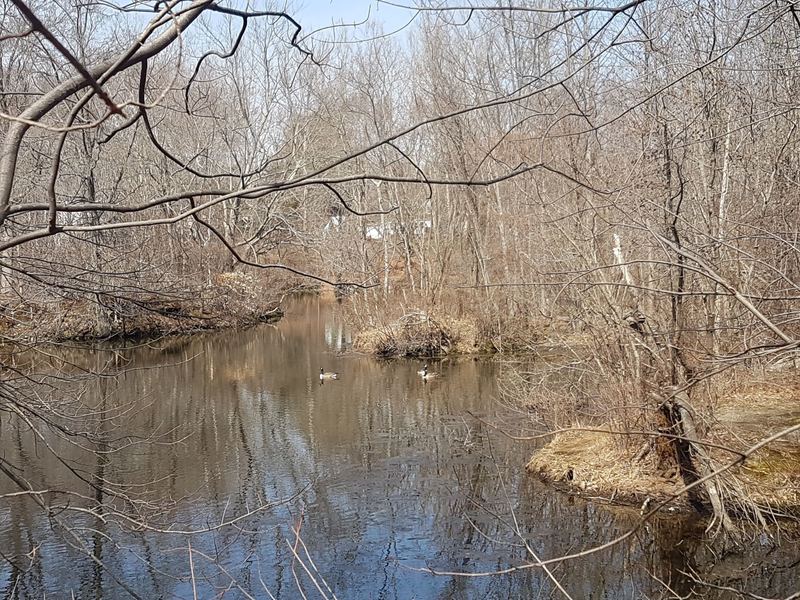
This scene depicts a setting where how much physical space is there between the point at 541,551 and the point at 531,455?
282 cm

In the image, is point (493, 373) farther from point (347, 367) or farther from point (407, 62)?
point (407, 62)

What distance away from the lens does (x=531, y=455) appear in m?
10.2

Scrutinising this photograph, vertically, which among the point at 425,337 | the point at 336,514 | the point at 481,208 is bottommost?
Answer: the point at 336,514

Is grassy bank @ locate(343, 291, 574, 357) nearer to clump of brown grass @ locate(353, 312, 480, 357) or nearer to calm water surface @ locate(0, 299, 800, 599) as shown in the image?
clump of brown grass @ locate(353, 312, 480, 357)

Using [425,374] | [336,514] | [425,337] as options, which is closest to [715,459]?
[336,514]

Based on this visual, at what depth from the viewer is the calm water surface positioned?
6.94m

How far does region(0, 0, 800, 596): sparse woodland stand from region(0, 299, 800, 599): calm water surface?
24.0 inches

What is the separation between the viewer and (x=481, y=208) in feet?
64.4

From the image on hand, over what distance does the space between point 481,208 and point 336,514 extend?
1229cm

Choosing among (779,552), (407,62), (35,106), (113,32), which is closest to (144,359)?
(113,32)

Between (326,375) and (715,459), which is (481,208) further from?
(715,459)

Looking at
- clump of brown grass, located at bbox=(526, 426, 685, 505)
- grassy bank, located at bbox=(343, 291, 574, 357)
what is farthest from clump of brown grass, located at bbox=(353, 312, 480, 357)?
clump of brown grass, located at bbox=(526, 426, 685, 505)

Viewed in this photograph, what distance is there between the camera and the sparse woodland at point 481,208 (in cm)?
233

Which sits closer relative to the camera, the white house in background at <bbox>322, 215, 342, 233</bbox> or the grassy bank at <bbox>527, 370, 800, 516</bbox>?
the grassy bank at <bbox>527, 370, 800, 516</bbox>
